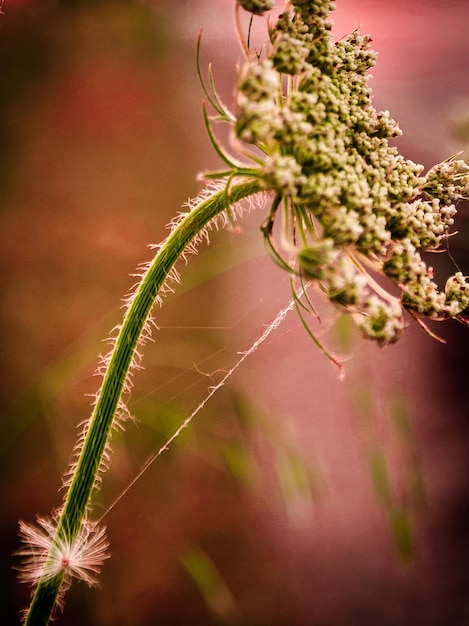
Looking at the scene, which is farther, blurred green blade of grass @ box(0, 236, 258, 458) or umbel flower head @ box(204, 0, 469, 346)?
blurred green blade of grass @ box(0, 236, 258, 458)

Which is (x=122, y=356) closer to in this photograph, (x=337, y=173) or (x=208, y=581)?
(x=337, y=173)

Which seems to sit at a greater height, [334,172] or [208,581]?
[334,172]

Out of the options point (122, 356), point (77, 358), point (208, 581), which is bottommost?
point (208, 581)

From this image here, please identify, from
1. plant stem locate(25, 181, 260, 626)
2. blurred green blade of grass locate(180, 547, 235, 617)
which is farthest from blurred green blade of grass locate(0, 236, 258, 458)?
A: plant stem locate(25, 181, 260, 626)

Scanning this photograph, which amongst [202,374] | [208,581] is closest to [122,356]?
[202,374]

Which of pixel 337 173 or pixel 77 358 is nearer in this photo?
pixel 337 173

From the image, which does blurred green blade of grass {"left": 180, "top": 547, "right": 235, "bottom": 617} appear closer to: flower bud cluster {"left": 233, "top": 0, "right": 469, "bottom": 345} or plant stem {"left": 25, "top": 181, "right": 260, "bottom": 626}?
plant stem {"left": 25, "top": 181, "right": 260, "bottom": 626}

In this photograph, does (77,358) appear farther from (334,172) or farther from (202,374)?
(334,172)
